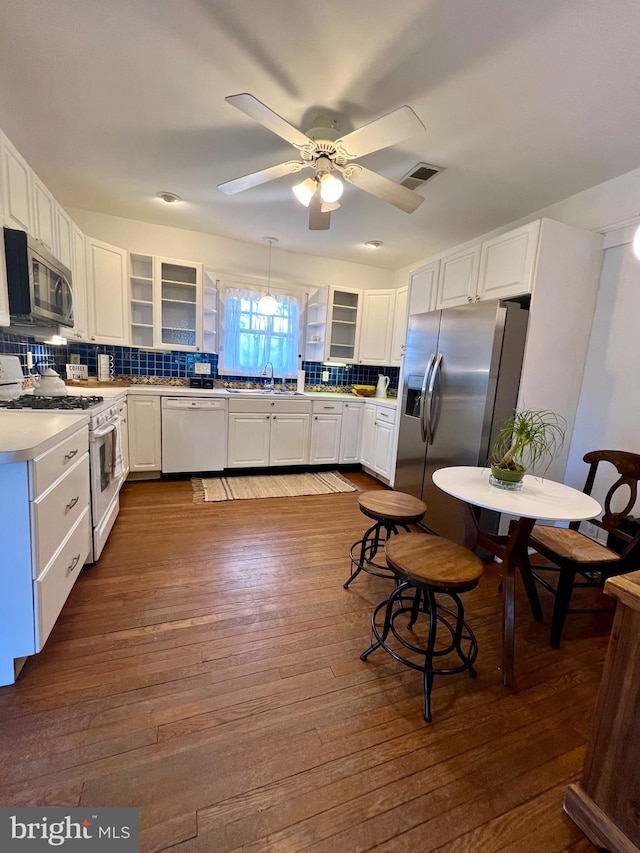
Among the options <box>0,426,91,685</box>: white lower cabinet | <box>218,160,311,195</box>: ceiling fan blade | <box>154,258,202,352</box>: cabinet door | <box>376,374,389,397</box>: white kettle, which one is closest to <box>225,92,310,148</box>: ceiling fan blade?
<box>218,160,311,195</box>: ceiling fan blade

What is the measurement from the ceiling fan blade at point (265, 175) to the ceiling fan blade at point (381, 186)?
0.24m

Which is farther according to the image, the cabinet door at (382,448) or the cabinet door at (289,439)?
the cabinet door at (289,439)

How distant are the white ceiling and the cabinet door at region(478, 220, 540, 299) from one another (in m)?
0.42

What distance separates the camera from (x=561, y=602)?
1.76 metres

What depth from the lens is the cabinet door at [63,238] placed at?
8.45 ft

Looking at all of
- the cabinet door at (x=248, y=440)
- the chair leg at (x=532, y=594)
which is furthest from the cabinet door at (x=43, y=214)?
the chair leg at (x=532, y=594)

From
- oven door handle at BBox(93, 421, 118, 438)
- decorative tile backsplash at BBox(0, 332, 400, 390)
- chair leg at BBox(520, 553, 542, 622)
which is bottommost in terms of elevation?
chair leg at BBox(520, 553, 542, 622)

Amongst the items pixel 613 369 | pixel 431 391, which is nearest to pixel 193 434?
pixel 431 391

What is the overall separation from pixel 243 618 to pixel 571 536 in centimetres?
183

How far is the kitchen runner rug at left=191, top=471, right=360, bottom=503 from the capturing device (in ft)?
11.4

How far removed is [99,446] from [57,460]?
0.68 metres

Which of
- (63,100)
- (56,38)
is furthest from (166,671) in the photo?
(63,100)

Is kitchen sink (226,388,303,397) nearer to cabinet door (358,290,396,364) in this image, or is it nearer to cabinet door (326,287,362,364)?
cabinet door (326,287,362,364)

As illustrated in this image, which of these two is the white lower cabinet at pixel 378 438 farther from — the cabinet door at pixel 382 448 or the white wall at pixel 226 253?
the white wall at pixel 226 253
